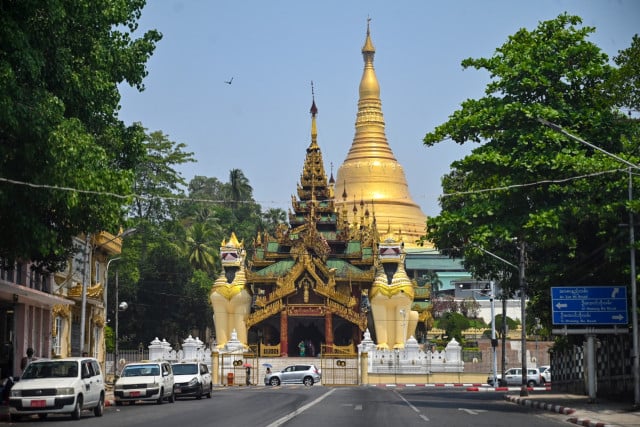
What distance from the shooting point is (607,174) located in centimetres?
3092

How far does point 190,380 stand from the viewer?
124ft

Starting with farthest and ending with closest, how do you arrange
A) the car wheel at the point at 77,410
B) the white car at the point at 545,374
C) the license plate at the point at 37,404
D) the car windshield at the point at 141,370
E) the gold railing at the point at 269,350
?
the gold railing at the point at 269,350, the white car at the point at 545,374, the car windshield at the point at 141,370, the car wheel at the point at 77,410, the license plate at the point at 37,404

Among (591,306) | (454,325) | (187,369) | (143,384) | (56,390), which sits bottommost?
(143,384)

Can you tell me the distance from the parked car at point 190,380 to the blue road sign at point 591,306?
13317 mm

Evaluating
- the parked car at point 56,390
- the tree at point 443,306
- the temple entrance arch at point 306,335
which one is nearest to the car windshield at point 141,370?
the parked car at point 56,390

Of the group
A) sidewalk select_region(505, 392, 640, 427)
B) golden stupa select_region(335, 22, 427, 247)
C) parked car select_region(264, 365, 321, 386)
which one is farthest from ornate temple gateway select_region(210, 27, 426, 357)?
sidewalk select_region(505, 392, 640, 427)

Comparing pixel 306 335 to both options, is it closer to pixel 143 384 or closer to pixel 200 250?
pixel 200 250

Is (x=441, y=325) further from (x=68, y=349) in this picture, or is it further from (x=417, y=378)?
(x=68, y=349)

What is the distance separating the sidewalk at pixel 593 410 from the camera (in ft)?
79.8

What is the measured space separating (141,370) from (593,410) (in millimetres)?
14314

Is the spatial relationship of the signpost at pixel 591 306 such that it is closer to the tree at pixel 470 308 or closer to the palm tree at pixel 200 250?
the palm tree at pixel 200 250

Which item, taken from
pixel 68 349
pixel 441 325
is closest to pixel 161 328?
pixel 441 325

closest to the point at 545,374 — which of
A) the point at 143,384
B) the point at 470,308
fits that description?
the point at 143,384

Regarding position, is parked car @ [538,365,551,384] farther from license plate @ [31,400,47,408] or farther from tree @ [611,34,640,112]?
license plate @ [31,400,47,408]
